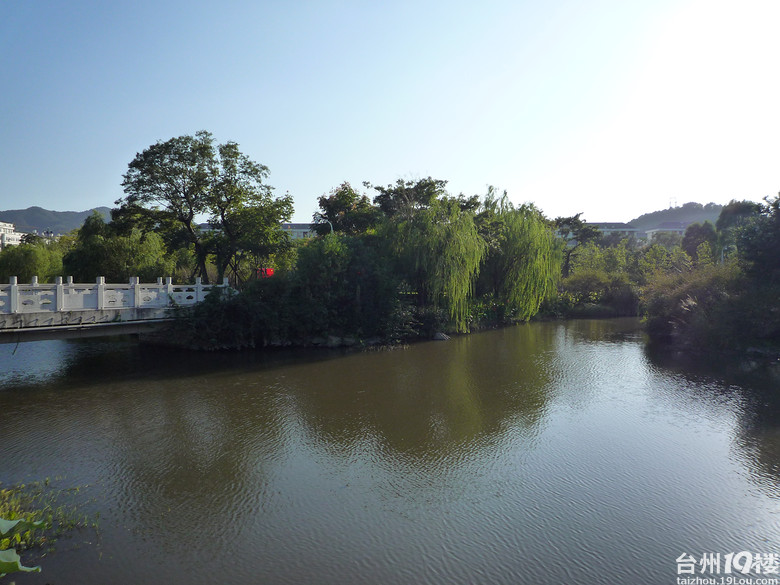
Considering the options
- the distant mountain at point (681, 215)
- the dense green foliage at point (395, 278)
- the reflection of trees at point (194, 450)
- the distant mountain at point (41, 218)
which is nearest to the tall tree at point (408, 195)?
the dense green foliage at point (395, 278)

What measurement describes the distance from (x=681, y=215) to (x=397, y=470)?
105898mm

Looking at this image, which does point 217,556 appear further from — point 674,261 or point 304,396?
point 674,261

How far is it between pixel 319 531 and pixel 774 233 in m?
14.9

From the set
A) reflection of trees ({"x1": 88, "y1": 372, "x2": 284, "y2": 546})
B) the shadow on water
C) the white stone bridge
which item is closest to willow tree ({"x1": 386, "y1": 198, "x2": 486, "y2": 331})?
the shadow on water

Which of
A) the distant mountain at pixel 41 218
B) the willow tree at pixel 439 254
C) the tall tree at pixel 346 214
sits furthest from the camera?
the distant mountain at pixel 41 218

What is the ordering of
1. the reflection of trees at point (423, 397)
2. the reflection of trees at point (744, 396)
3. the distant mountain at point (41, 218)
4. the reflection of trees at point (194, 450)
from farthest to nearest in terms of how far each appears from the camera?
1. the distant mountain at point (41, 218)
2. the reflection of trees at point (423, 397)
3. the reflection of trees at point (744, 396)
4. the reflection of trees at point (194, 450)

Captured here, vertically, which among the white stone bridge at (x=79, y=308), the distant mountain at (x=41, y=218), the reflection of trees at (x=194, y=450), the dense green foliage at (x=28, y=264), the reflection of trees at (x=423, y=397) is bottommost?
the reflection of trees at (x=194, y=450)

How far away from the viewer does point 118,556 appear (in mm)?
4457

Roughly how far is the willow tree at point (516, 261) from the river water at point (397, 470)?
9031 millimetres

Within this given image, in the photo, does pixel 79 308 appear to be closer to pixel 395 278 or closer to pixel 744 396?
pixel 395 278

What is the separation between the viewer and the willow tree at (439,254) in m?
17.2

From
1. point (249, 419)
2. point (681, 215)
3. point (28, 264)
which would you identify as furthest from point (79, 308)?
point (681, 215)

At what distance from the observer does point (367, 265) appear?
16.3 metres

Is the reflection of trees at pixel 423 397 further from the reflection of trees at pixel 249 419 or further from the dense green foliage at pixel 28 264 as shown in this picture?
the dense green foliage at pixel 28 264
